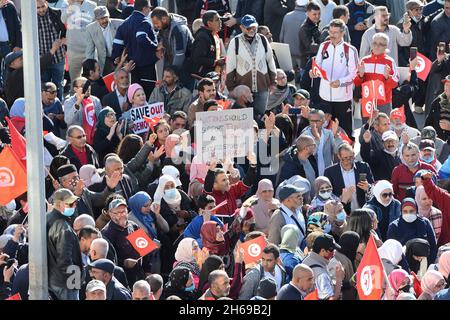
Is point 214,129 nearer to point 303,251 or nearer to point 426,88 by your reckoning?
point 303,251

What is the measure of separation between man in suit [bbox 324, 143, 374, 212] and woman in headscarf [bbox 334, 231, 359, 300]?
7.00ft

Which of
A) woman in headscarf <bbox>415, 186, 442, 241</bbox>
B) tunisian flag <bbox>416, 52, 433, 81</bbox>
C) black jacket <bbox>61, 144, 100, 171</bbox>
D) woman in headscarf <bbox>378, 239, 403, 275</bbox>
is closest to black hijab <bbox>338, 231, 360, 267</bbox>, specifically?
woman in headscarf <bbox>378, 239, 403, 275</bbox>

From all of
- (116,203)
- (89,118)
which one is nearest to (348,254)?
(116,203)

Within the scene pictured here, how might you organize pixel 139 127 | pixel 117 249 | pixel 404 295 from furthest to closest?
1. pixel 139 127
2. pixel 117 249
3. pixel 404 295

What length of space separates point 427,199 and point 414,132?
2.38 metres

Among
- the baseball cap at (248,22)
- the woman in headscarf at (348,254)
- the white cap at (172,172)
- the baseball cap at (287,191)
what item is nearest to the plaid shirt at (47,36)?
the baseball cap at (248,22)

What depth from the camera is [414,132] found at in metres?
21.0

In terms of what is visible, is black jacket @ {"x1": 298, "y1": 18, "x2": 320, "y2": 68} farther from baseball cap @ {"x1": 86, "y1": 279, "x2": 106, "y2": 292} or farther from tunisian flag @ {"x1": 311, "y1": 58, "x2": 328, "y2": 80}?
baseball cap @ {"x1": 86, "y1": 279, "x2": 106, "y2": 292}

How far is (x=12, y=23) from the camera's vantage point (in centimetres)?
2255

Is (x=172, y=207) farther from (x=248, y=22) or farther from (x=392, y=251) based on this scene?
(x=248, y=22)

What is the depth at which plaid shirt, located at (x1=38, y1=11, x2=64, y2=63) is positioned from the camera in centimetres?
2231

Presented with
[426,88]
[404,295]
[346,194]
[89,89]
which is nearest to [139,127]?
[89,89]

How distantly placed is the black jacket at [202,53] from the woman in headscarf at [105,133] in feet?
6.46
